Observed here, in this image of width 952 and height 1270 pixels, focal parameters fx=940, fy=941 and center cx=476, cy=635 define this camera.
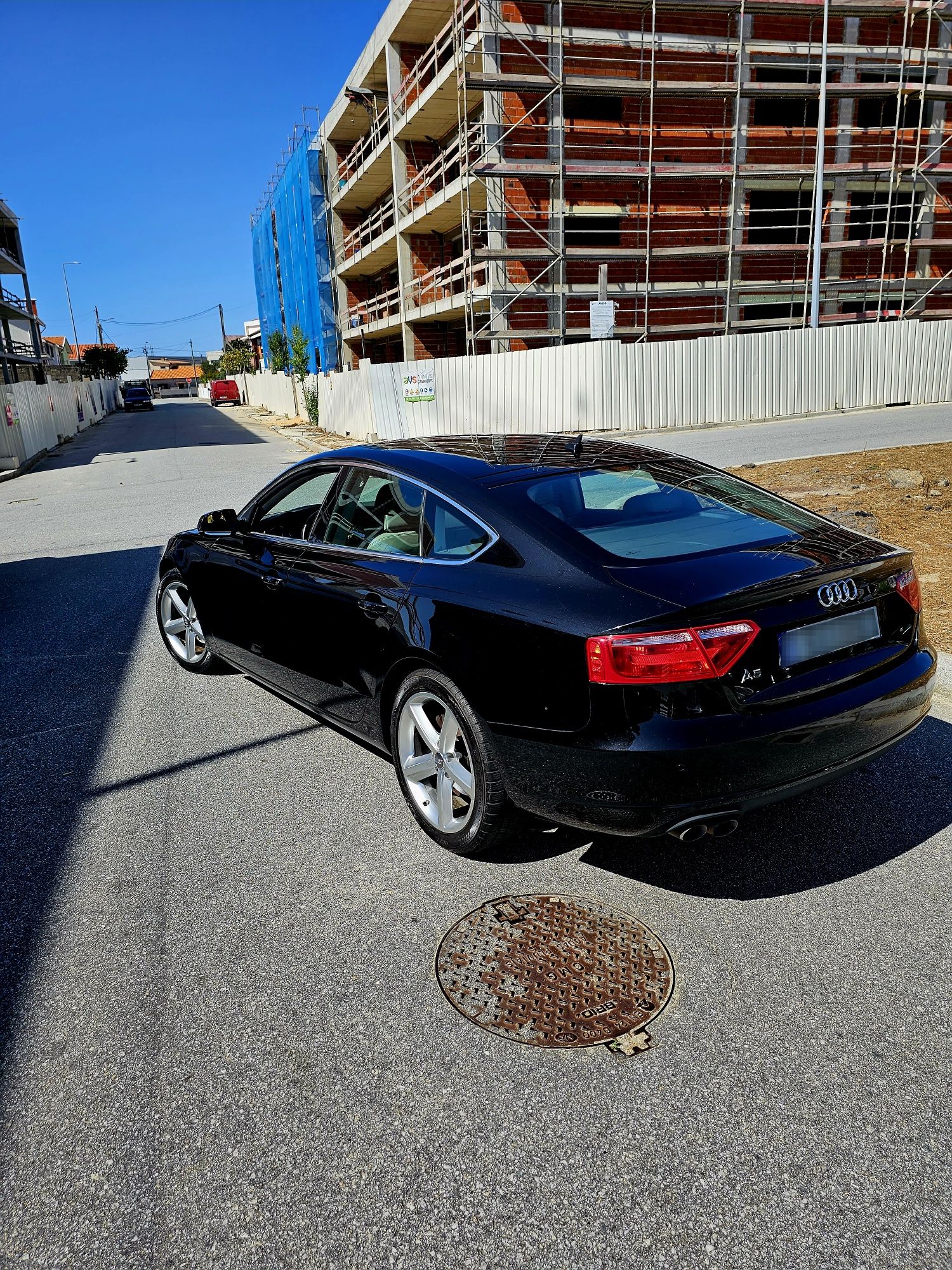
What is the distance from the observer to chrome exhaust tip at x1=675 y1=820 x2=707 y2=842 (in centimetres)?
283

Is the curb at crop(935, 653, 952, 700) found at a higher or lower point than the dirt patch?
lower

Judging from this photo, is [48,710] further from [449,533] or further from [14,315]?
[14,315]

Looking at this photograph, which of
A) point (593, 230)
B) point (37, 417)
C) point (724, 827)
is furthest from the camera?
point (37, 417)

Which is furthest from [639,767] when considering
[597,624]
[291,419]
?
[291,419]

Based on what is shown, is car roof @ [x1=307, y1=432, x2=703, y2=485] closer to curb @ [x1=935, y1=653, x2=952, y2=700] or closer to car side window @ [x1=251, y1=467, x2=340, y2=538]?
car side window @ [x1=251, y1=467, x2=340, y2=538]

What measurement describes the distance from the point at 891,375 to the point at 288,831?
24702mm

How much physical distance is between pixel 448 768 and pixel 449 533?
886mm

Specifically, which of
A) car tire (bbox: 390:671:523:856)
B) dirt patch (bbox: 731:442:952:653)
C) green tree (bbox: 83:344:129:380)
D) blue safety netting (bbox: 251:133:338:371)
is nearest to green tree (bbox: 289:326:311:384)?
blue safety netting (bbox: 251:133:338:371)

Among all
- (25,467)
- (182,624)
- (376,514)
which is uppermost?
(376,514)

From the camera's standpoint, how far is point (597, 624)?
2830mm

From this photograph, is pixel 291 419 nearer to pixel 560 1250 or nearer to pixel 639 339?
pixel 639 339

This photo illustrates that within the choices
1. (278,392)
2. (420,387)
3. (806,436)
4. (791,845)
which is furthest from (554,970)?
(278,392)

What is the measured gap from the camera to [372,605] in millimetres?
3725

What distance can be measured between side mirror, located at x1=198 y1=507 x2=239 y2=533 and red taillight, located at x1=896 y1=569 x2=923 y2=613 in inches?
129
